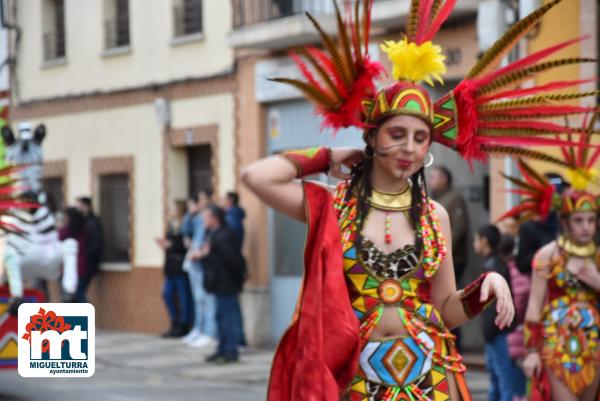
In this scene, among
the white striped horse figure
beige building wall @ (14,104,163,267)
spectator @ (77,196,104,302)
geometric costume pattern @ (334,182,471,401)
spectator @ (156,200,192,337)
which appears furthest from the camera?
beige building wall @ (14,104,163,267)

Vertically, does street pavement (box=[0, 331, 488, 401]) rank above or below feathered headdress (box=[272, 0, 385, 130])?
below

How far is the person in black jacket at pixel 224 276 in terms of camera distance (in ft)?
55.7

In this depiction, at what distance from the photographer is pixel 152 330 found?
72.4 feet

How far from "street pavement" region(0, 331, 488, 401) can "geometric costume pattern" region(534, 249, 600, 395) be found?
181 inches

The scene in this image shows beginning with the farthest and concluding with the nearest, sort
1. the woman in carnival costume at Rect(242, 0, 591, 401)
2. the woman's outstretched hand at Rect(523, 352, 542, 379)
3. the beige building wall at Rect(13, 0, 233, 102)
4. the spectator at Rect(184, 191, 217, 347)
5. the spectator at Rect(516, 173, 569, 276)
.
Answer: the beige building wall at Rect(13, 0, 233, 102), the spectator at Rect(184, 191, 217, 347), the spectator at Rect(516, 173, 569, 276), the woman's outstretched hand at Rect(523, 352, 542, 379), the woman in carnival costume at Rect(242, 0, 591, 401)

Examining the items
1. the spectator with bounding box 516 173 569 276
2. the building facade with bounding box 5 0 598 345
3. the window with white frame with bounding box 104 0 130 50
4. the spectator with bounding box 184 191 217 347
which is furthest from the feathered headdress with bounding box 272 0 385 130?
the window with white frame with bounding box 104 0 130 50

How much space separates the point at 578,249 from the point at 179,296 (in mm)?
12077

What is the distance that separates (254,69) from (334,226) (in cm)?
1479

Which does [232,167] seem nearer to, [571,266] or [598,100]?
[598,100]

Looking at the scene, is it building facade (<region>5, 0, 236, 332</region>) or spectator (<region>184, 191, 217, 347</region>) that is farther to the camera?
building facade (<region>5, 0, 236, 332</region>)

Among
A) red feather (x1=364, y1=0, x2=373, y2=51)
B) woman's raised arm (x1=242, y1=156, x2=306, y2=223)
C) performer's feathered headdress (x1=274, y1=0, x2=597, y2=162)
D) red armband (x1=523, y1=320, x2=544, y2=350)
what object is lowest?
red armband (x1=523, y1=320, x2=544, y2=350)

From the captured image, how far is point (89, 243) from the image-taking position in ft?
73.1

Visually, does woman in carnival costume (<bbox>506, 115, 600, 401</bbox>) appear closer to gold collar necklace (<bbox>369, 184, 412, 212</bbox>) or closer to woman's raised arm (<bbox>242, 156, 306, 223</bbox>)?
gold collar necklace (<bbox>369, 184, 412, 212</bbox>)

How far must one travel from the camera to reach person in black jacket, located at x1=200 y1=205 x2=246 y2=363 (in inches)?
668
